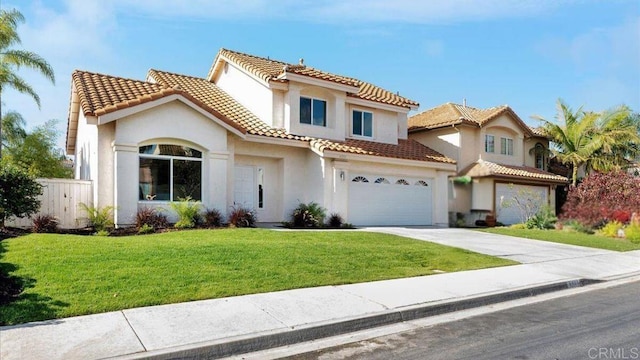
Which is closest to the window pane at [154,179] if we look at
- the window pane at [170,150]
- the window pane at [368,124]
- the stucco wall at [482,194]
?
the window pane at [170,150]

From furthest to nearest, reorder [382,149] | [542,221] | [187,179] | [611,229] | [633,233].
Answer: [542,221] → [382,149] → [611,229] → [633,233] → [187,179]

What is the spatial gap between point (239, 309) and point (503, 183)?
21.1 m

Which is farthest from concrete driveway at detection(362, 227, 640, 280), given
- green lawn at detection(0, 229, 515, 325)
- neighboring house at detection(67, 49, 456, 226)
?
neighboring house at detection(67, 49, 456, 226)

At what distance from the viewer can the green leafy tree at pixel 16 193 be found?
12562 millimetres

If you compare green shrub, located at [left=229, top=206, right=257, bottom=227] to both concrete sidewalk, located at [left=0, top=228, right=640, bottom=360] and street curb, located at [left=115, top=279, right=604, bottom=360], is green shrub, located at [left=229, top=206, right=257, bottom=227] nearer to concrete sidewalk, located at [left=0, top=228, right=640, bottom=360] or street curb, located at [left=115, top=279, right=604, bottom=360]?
concrete sidewalk, located at [left=0, top=228, right=640, bottom=360]

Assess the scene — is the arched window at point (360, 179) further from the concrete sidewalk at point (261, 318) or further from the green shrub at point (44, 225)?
the green shrub at point (44, 225)

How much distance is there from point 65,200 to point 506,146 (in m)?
22.2

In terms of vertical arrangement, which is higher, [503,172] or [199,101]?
[199,101]

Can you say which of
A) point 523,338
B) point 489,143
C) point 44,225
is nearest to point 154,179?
point 44,225

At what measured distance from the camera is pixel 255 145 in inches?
709

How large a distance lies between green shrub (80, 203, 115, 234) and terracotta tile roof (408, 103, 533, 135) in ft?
57.2

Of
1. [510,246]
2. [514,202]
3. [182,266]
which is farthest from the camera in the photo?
[514,202]

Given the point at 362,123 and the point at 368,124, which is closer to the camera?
the point at 362,123

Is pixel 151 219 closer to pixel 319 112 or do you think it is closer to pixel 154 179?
pixel 154 179
